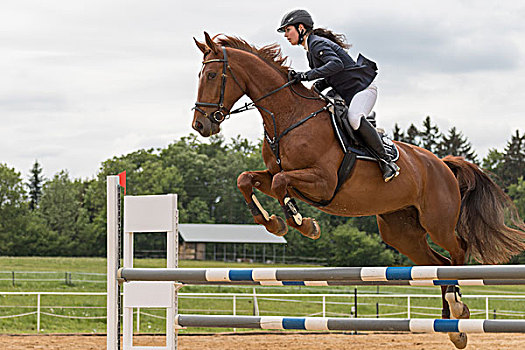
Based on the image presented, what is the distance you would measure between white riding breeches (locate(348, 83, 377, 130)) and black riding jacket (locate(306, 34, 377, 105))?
5cm

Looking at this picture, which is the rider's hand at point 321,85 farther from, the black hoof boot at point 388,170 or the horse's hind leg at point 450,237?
the horse's hind leg at point 450,237

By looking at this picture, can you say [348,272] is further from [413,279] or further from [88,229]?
[88,229]

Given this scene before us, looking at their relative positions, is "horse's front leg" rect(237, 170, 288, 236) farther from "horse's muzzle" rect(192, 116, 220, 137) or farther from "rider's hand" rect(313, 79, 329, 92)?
"rider's hand" rect(313, 79, 329, 92)

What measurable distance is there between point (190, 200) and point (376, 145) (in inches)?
1636

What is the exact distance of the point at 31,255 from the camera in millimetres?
40719

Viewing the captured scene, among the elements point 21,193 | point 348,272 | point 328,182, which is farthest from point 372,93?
point 21,193

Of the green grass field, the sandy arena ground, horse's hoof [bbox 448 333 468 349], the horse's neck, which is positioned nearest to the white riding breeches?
the horse's neck

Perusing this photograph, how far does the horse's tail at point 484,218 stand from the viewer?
520 centimetres

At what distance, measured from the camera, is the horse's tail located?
17.0 feet

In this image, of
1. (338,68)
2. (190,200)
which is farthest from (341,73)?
(190,200)

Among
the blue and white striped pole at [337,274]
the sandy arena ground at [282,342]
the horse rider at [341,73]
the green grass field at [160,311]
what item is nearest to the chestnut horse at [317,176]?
the horse rider at [341,73]

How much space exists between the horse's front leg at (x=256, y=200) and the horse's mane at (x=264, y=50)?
0.76 metres

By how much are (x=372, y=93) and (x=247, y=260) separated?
3649cm

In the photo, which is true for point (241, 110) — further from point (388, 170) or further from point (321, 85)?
point (388, 170)
